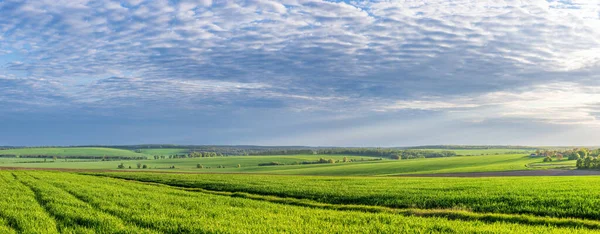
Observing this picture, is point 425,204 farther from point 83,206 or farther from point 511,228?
point 83,206

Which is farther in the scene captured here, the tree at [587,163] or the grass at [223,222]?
the tree at [587,163]

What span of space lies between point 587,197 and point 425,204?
321 inches

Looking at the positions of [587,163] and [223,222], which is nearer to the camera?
[223,222]

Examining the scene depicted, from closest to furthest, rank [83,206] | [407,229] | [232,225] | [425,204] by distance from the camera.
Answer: [407,229], [232,225], [83,206], [425,204]

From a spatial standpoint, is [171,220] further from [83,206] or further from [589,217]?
[589,217]

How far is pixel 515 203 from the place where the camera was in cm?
2267

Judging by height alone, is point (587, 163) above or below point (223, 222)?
below

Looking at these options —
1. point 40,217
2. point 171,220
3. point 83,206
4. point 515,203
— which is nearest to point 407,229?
point 171,220

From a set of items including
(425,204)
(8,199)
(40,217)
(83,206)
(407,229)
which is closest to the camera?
(407,229)

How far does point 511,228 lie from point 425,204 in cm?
927

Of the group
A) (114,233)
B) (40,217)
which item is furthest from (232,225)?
(40,217)

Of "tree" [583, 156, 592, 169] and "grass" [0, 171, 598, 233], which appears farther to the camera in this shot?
"tree" [583, 156, 592, 169]

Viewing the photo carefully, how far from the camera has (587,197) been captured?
914 inches

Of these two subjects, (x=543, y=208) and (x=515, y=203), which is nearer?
(x=543, y=208)
